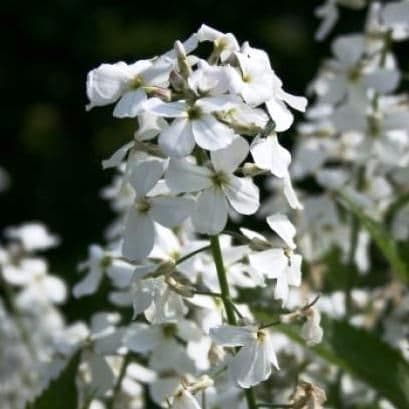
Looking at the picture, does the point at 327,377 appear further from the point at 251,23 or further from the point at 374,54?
the point at 251,23

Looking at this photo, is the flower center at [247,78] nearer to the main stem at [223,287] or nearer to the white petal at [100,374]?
the main stem at [223,287]

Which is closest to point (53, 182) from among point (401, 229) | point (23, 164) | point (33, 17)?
point (23, 164)

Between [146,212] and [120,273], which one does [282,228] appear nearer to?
[146,212]

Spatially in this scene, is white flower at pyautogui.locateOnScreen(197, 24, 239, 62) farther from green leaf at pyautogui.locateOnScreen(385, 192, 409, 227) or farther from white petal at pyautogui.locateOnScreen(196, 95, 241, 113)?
green leaf at pyautogui.locateOnScreen(385, 192, 409, 227)

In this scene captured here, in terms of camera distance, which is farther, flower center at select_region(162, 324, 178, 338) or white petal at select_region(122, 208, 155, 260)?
flower center at select_region(162, 324, 178, 338)

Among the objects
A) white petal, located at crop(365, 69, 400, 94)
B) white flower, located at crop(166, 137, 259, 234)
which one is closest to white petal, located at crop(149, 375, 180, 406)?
white flower, located at crop(166, 137, 259, 234)

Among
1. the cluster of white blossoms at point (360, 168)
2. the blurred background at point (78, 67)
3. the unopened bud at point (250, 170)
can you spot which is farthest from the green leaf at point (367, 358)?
the blurred background at point (78, 67)

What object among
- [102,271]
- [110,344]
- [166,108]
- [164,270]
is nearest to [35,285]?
[102,271]

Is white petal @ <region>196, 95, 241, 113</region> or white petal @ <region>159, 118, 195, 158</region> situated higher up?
white petal @ <region>196, 95, 241, 113</region>
